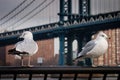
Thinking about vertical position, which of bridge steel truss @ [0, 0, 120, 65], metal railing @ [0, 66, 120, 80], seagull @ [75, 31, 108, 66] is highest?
bridge steel truss @ [0, 0, 120, 65]

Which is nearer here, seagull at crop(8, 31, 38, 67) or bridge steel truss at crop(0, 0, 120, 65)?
seagull at crop(8, 31, 38, 67)

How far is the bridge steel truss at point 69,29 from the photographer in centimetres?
3222

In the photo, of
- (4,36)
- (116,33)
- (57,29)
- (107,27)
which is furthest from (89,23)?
(116,33)

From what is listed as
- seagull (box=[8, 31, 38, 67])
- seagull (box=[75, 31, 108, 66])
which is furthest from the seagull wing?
seagull (box=[75, 31, 108, 66])

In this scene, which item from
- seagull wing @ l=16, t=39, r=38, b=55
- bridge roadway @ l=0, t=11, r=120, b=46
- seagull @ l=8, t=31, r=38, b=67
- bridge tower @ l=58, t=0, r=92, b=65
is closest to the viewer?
seagull @ l=8, t=31, r=38, b=67

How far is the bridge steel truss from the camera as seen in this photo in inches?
1268

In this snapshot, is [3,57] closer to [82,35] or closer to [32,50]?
[82,35]

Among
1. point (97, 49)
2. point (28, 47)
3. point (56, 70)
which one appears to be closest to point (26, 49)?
point (28, 47)

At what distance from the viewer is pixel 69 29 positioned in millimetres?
35469

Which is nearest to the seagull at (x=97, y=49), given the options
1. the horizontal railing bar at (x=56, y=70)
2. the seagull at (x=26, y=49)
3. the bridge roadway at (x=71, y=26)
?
the seagull at (x=26, y=49)

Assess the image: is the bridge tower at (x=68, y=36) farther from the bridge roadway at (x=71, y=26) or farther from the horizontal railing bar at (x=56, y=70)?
the horizontal railing bar at (x=56, y=70)

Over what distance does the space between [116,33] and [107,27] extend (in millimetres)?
34135

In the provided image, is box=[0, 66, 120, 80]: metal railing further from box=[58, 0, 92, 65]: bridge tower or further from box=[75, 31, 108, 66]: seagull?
box=[58, 0, 92, 65]: bridge tower

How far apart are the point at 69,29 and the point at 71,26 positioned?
1.66ft
